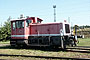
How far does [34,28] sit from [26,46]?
2.14 meters

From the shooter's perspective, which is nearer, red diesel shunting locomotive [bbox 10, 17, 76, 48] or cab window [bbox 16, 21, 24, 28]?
red diesel shunting locomotive [bbox 10, 17, 76, 48]

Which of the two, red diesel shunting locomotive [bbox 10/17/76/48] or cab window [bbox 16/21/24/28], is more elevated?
cab window [bbox 16/21/24/28]

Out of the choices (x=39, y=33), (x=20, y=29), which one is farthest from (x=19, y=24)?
(x=39, y=33)

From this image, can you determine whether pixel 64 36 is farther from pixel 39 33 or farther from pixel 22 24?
pixel 22 24

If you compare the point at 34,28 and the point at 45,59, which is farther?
the point at 34,28

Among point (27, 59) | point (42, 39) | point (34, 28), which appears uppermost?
point (34, 28)

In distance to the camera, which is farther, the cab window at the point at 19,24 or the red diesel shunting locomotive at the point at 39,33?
the cab window at the point at 19,24

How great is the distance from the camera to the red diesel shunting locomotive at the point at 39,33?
46.1 ft

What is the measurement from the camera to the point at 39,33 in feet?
50.5

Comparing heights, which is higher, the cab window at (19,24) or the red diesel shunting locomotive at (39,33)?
the cab window at (19,24)

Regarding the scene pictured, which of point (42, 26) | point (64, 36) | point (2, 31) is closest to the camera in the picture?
point (64, 36)

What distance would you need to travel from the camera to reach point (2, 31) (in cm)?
3288

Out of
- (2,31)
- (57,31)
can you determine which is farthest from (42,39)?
(2,31)

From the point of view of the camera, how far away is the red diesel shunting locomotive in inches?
553
